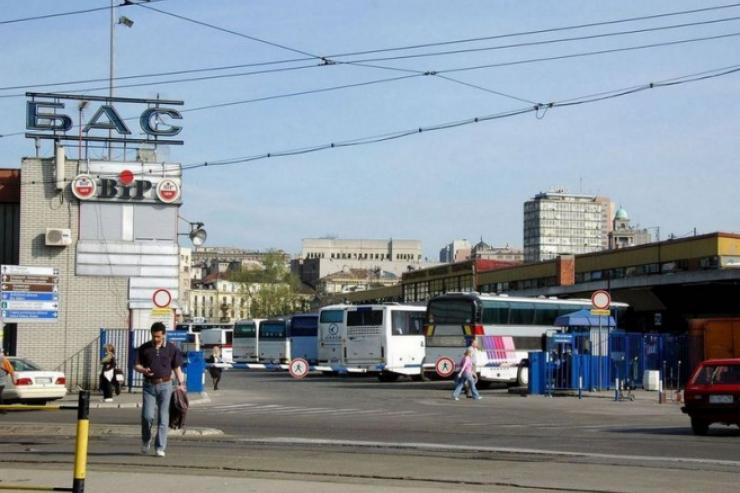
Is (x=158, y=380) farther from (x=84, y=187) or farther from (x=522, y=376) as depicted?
(x=522, y=376)

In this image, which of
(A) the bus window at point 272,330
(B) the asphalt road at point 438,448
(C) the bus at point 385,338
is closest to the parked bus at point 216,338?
(A) the bus window at point 272,330

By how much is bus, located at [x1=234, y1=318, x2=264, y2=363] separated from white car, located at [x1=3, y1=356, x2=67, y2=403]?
38244 millimetres

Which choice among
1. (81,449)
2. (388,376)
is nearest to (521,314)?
(388,376)

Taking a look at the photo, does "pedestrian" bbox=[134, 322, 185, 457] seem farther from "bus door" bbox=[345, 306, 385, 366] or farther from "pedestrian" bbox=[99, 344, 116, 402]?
"bus door" bbox=[345, 306, 385, 366]

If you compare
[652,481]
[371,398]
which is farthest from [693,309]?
[652,481]

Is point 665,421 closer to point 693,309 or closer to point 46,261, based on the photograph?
point 46,261

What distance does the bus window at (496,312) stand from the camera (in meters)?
45.4

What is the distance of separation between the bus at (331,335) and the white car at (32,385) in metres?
23.8

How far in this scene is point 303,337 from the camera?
64812mm

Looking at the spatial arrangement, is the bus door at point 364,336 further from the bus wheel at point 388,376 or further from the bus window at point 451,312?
the bus window at point 451,312

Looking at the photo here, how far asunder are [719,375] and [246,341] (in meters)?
50.1

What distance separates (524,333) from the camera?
47500mm

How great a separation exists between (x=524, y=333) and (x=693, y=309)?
1643cm

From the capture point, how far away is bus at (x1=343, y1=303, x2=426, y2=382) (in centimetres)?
5266
